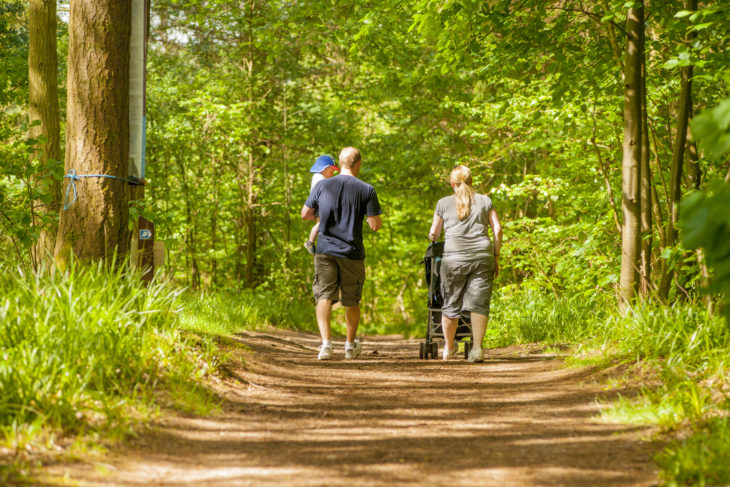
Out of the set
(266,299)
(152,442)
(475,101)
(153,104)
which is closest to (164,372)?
(152,442)

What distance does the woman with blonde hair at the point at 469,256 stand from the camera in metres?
7.44

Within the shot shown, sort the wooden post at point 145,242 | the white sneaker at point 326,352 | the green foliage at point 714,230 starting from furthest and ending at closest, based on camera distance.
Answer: the white sneaker at point 326,352, the wooden post at point 145,242, the green foliage at point 714,230

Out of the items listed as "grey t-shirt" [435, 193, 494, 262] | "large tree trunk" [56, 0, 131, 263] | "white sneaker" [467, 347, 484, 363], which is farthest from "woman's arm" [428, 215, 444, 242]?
"large tree trunk" [56, 0, 131, 263]

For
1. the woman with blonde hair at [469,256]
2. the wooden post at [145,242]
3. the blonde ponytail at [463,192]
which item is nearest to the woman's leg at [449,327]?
the woman with blonde hair at [469,256]

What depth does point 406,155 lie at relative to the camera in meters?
16.5

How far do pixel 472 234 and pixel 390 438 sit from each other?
3649 millimetres

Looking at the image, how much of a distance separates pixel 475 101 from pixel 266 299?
5412 mm

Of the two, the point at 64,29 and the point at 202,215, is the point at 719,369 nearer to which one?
the point at 202,215

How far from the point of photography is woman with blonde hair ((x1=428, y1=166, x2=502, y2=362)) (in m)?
7.44

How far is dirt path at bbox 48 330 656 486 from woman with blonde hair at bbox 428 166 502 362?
111 cm

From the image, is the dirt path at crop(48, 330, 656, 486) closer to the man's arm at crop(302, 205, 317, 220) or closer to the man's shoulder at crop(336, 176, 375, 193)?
the man's arm at crop(302, 205, 317, 220)

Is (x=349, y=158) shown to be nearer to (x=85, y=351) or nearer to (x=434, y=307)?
(x=434, y=307)

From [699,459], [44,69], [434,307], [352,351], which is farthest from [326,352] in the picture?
[44,69]

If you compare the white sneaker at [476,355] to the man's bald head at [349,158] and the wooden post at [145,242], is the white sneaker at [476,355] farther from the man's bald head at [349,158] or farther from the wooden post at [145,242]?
the wooden post at [145,242]
